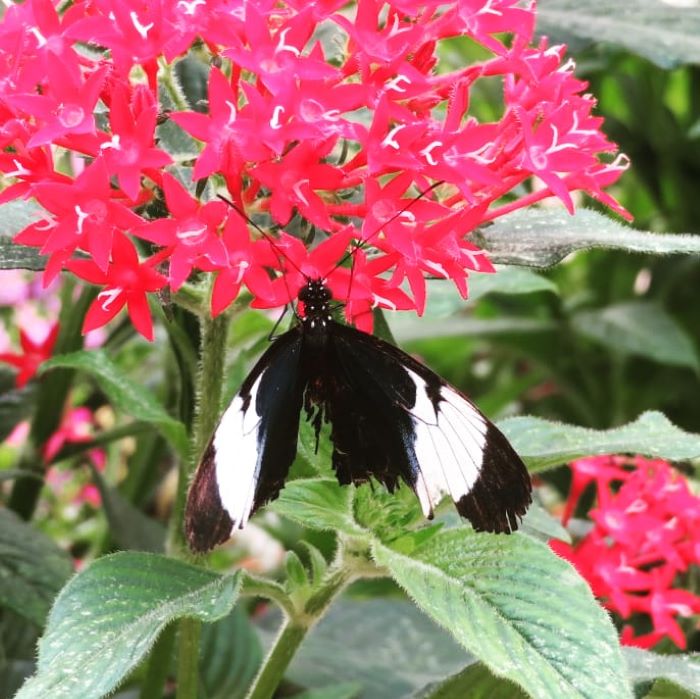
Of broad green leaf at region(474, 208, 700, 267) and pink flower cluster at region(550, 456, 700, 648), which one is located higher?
broad green leaf at region(474, 208, 700, 267)

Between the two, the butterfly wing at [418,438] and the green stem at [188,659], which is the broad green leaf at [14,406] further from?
the butterfly wing at [418,438]

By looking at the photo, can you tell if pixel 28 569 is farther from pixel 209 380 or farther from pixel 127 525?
pixel 209 380

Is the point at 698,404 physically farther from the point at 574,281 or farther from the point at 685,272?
the point at 574,281

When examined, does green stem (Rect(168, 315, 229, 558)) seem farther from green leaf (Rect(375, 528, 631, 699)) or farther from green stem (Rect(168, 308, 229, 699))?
green leaf (Rect(375, 528, 631, 699))

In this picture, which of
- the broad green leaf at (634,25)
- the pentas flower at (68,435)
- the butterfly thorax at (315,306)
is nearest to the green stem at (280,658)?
the butterfly thorax at (315,306)

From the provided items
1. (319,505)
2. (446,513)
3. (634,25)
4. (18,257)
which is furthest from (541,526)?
(634,25)

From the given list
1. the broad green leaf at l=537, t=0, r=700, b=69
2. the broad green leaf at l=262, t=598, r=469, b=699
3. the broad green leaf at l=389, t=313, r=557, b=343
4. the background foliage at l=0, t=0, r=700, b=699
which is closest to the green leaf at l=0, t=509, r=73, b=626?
the background foliage at l=0, t=0, r=700, b=699
